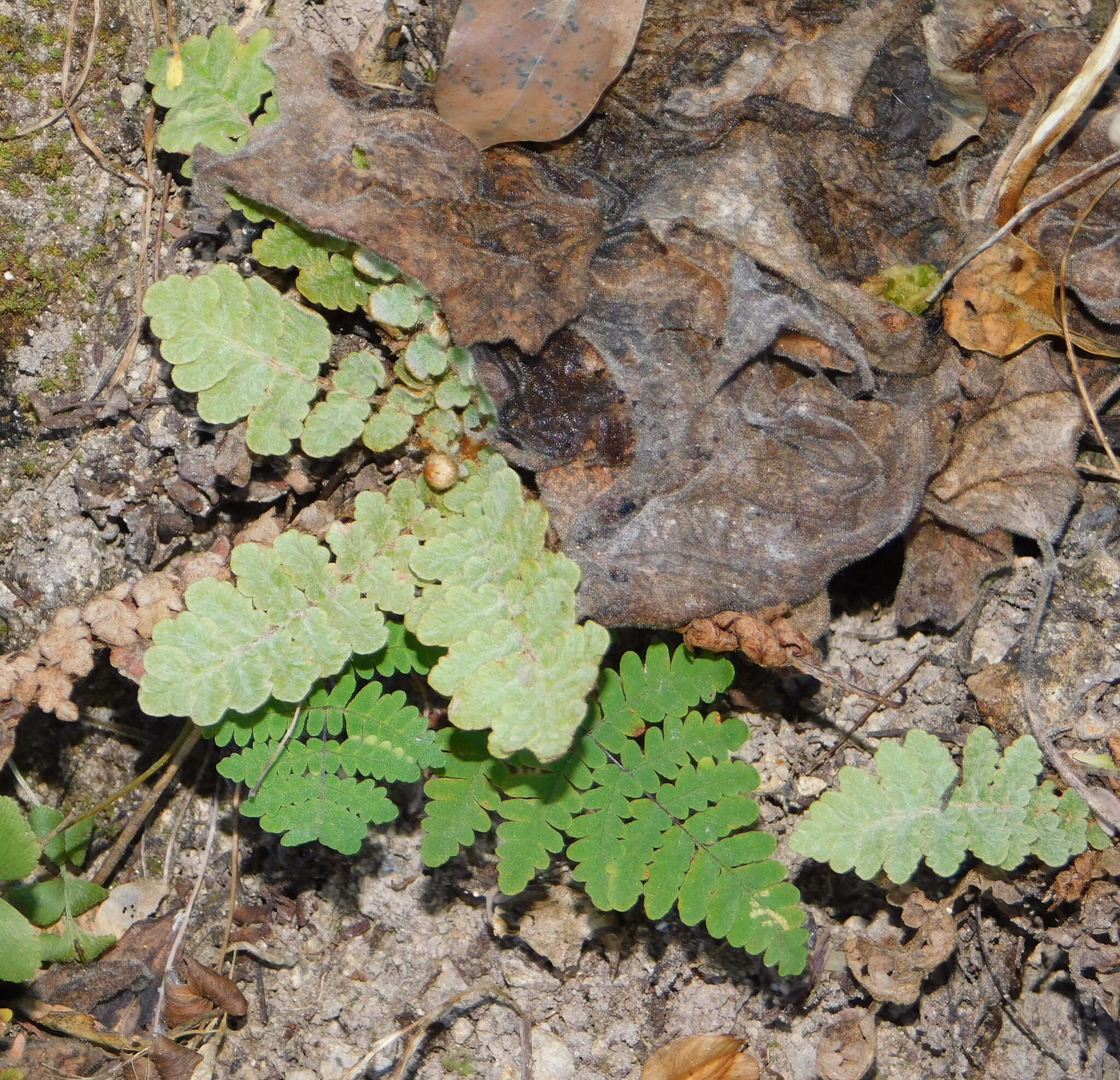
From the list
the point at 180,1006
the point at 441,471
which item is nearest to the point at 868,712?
the point at 441,471

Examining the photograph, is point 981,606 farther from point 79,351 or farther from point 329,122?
point 79,351

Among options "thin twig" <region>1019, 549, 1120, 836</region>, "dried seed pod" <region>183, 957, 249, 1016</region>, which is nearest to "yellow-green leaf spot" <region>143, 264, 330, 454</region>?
"dried seed pod" <region>183, 957, 249, 1016</region>

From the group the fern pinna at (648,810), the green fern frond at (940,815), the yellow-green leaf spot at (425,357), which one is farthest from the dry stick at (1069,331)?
the yellow-green leaf spot at (425,357)

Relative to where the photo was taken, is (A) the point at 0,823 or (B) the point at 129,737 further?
(B) the point at 129,737

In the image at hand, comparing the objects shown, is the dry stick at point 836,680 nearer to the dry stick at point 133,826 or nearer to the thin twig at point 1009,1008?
the thin twig at point 1009,1008

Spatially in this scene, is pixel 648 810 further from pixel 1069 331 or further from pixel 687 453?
pixel 1069 331

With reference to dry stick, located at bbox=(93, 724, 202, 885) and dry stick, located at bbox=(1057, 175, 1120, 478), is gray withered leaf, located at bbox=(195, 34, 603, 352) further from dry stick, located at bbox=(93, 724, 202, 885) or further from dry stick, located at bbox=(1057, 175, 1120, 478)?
dry stick, located at bbox=(93, 724, 202, 885)

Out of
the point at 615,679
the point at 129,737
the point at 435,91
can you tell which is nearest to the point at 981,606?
the point at 615,679

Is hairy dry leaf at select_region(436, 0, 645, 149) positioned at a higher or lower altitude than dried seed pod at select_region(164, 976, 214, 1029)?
higher
